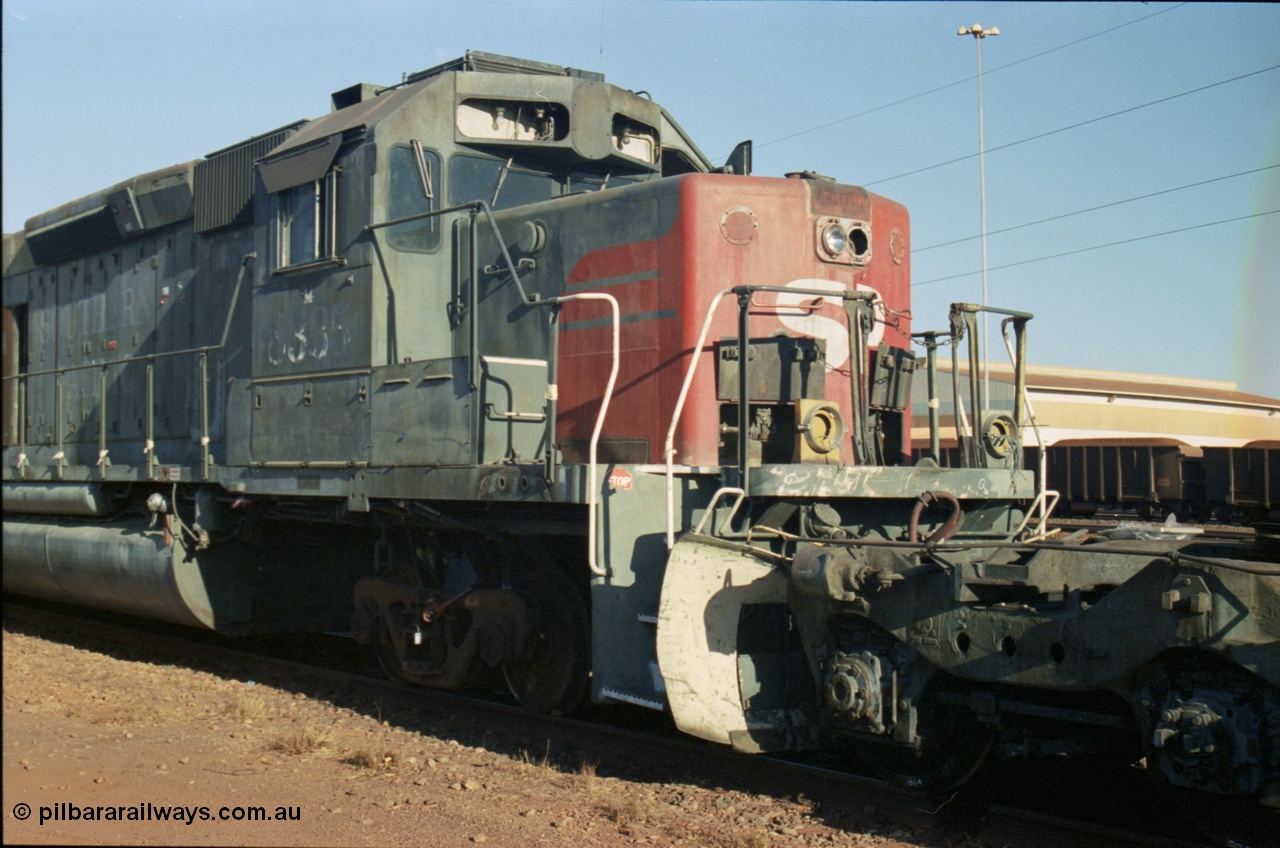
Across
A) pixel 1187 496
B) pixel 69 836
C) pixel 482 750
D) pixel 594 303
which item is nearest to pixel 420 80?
pixel 594 303

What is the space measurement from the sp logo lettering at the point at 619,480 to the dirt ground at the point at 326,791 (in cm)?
141

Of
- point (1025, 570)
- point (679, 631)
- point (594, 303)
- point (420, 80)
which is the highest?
point (420, 80)

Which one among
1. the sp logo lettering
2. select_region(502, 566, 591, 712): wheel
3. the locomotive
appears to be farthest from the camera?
select_region(502, 566, 591, 712): wheel

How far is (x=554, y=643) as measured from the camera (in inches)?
261

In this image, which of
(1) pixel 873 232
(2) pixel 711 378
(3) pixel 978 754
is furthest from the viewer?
(1) pixel 873 232

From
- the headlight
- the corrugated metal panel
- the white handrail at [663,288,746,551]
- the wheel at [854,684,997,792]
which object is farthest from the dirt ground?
the corrugated metal panel

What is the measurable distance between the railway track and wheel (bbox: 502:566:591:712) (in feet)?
0.47

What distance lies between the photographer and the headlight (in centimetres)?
624

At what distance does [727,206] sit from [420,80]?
2752 mm

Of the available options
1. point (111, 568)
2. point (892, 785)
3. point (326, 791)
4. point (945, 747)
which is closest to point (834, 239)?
point (945, 747)

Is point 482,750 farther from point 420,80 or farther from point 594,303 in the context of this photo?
point 420,80

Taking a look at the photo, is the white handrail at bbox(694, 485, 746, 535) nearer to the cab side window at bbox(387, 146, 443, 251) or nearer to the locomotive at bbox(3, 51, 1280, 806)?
the locomotive at bbox(3, 51, 1280, 806)

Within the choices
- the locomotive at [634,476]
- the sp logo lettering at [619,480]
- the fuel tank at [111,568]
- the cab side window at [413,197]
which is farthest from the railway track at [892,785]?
the cab side window at [413,197]

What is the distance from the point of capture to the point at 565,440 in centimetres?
661
